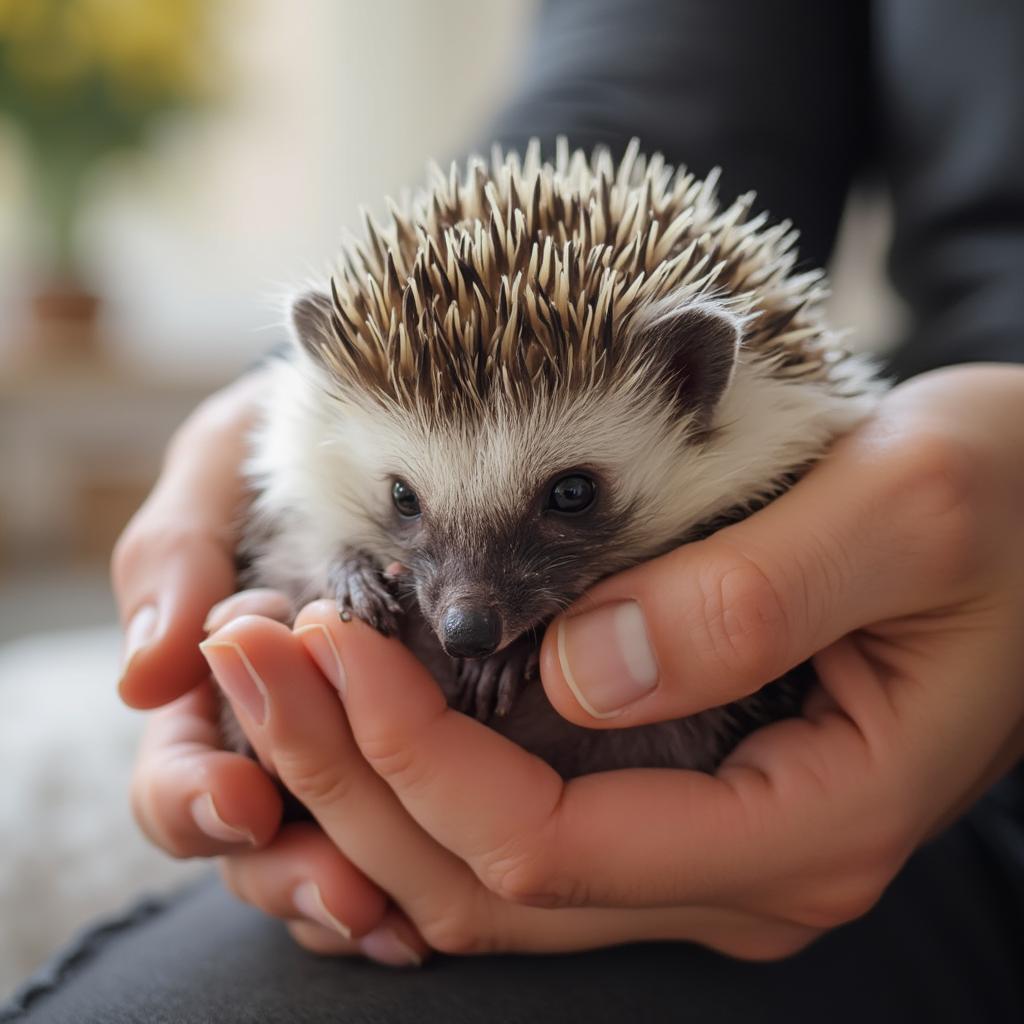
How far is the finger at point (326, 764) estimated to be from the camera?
0.87m

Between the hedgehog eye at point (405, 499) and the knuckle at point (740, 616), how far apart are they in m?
0.29

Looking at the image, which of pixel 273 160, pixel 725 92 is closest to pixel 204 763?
pixel 725 92

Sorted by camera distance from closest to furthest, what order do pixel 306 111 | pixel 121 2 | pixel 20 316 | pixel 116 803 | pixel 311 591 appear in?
1. pixel 311 591
2. pixel 116 803
3. pixel 121 2
4. pixel 20 316
5. pixel 306 111

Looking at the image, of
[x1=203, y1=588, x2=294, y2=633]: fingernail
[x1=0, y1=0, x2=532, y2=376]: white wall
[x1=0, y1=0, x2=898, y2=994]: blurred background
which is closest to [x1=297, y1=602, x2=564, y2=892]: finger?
[x1=203, y1=588, x2=294, y2=633]: fingernail

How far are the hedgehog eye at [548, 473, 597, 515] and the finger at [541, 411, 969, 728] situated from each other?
9 cm

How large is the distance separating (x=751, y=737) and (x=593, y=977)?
0.24 metres

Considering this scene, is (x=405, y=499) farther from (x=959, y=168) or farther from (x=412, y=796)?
(x=959, y=168)

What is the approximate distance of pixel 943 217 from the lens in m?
1.42

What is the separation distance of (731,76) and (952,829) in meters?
0.99

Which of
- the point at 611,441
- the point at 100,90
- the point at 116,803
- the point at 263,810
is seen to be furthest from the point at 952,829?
the point at 100,90

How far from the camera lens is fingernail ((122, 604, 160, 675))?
103 centimetres

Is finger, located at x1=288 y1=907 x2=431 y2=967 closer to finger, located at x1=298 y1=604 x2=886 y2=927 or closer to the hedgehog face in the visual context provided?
finger, located at x1=298 y1=604 x2=886 y2=927

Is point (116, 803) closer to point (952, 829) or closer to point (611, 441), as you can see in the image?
point (611, 441)

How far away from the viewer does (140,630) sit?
1.05 metres
